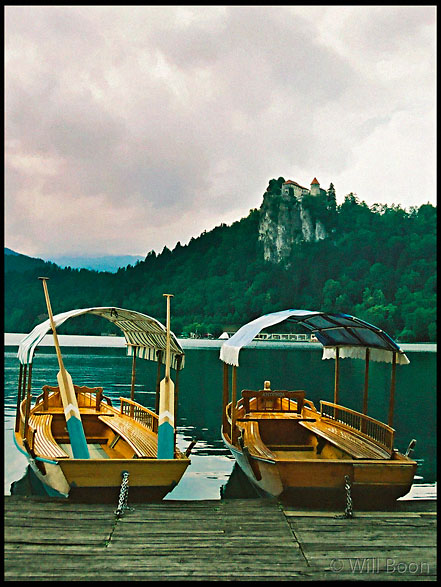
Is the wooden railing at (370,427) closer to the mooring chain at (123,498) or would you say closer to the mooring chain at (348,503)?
the mooring chain at (348,503)

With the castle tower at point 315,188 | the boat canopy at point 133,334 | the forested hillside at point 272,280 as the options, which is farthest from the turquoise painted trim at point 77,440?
the castle tower at point 315,188

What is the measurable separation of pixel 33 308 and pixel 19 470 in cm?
8324

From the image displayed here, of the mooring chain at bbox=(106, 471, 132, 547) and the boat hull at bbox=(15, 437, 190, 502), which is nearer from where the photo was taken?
the mooring chain at bbox=(106, 471, 132, 547)

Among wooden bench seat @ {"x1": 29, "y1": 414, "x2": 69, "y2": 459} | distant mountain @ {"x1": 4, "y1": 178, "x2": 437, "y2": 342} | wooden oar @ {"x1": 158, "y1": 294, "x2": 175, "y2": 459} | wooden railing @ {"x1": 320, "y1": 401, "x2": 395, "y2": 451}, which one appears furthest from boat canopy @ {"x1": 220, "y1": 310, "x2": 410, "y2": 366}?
distant mountain @ {"x1": 4, "y1": 178, "x2": 437, "y2": 342}

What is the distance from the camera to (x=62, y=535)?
691 cm

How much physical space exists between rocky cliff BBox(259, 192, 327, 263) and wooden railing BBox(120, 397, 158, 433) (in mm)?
124365

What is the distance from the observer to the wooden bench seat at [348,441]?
902 cm

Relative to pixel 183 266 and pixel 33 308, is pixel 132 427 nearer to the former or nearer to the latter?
pixel 33 308

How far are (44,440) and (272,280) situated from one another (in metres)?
117

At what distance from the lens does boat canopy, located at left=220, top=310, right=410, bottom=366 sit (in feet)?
31.4

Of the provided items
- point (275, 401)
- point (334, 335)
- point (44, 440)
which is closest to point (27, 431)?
point (44, 440)

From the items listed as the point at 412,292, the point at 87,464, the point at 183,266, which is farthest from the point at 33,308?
the point at 87,464

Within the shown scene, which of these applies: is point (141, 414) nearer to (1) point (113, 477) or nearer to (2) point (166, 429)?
(2) point (166, 429)

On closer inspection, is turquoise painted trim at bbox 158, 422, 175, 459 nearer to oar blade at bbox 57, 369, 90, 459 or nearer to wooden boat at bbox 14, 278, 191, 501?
wooden boat at bbox 14, 278, 191, 501
